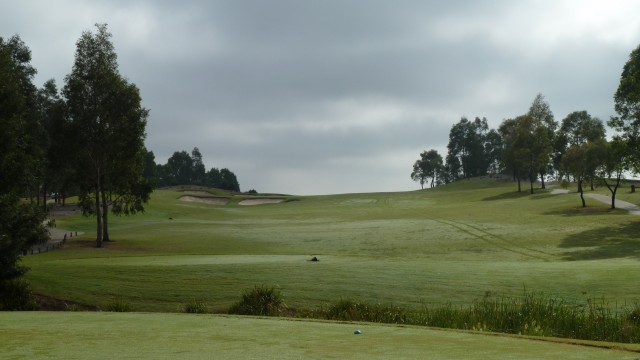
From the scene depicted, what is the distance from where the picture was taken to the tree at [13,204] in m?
24.1

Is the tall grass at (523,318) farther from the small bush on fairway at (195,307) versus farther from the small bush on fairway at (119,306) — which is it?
the small bush on fairway at (119,306)

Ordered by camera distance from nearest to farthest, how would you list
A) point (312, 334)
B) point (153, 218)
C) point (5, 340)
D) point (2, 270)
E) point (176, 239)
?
point (5, 340)
point (312, 334)
point (2, 270)
point (176, 239)
point (153, 218)

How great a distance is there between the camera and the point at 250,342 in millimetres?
10922

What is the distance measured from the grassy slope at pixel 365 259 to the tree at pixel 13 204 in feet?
4.65

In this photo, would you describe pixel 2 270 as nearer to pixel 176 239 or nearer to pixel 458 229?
pixel 176 239

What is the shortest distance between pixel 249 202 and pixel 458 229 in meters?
80.2

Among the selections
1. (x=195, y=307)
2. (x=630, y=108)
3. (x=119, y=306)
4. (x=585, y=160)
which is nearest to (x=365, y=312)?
(x=195, y=307)

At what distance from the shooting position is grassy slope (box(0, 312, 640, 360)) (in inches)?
372

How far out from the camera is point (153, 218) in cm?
8650

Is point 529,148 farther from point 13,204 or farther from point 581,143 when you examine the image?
point 13,204

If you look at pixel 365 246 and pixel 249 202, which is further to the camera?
pixel 249 202

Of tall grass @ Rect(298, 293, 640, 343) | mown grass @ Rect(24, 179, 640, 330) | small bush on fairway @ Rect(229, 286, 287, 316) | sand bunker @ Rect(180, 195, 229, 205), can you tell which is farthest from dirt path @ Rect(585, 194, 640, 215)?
sand bunker @ Rect(180, 195, 229, 205)

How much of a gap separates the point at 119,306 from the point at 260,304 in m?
5.36

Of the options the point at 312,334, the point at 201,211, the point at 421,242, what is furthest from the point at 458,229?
the point at 201,211
